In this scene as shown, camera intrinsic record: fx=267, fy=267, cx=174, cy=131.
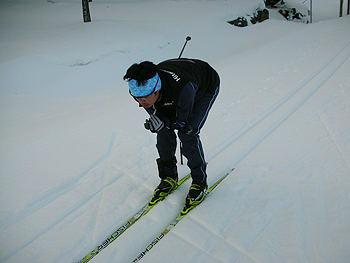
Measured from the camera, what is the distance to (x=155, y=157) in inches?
134

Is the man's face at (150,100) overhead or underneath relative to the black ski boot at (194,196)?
overhead

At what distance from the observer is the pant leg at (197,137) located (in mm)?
2402

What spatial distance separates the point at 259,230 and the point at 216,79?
54.3 inches

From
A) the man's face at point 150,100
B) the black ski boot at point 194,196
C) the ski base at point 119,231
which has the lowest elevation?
the ski base at point 119,231

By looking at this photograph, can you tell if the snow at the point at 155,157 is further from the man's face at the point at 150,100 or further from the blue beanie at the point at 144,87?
the blue beanie at the point at 144,87

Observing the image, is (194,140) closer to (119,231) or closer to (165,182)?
(165,182)

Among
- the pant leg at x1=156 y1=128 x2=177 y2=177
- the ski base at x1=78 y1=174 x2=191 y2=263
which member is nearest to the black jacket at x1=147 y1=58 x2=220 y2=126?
the pant leg at x1=156 y1=128 x2=177 y2=177

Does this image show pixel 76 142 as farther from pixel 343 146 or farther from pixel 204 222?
pixel 343 146

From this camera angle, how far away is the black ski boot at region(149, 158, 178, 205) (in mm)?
2652

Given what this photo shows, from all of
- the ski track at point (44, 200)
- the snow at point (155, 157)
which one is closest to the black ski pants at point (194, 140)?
the snow at point (155, 157)

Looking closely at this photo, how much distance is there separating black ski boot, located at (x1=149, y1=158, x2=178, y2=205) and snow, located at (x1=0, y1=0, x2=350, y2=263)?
3.7 inches

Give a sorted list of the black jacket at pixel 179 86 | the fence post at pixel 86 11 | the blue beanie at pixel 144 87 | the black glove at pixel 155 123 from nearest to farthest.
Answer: the blue beanie at pixel 144 87
the black jacket at pixel 179 86
the black glove at pixel 155 123
the fence post at pixel 86 11

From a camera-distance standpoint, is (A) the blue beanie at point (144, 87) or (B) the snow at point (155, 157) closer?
(A) the blue beanie at point (144, 87)

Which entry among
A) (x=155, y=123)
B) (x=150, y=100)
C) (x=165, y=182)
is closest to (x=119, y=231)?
(x=165, y=182)
